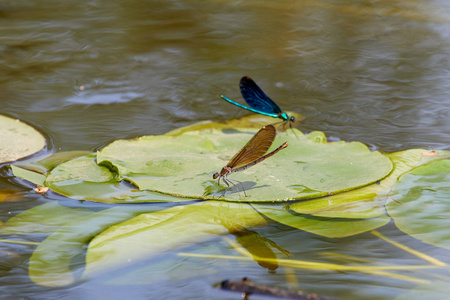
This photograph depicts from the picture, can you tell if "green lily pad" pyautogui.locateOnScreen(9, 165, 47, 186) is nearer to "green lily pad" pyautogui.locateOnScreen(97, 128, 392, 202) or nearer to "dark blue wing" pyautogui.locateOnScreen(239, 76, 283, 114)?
"green lily pad" pyautogui.locateOnScreen(97, 128, 392, 202)

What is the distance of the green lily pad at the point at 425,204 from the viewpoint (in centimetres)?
204

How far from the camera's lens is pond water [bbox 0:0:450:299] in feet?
6.12

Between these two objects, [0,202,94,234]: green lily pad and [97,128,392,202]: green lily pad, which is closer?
[0,202,94,234]: green lily pad

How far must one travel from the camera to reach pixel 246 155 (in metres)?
2.42

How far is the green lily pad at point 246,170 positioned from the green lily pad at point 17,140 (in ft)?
1.75

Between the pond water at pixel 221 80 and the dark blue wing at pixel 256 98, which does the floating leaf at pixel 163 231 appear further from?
the dark blue wing at pixel 256 98

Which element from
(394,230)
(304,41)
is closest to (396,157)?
(394,230)

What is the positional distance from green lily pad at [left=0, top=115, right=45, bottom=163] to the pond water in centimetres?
12

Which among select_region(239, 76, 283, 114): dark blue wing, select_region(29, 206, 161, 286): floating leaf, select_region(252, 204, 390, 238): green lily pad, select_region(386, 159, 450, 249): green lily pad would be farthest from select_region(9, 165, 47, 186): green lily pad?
select_region(386, 159, 450, 249): green lily pad

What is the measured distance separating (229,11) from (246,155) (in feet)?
14.7

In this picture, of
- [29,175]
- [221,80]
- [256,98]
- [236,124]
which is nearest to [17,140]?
[29,175]

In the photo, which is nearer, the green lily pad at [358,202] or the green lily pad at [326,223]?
the green lily pad at [326,223]

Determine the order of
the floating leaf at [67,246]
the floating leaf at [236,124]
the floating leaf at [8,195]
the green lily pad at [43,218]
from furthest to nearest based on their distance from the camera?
the floating leaf at [236,124]
the floating leaf at [8,195]
the green lily pad at [43,218]
the floating leaf at [67,246]

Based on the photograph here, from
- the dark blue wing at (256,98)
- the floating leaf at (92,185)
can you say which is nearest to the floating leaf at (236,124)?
the dark blue wing at (256,98)
